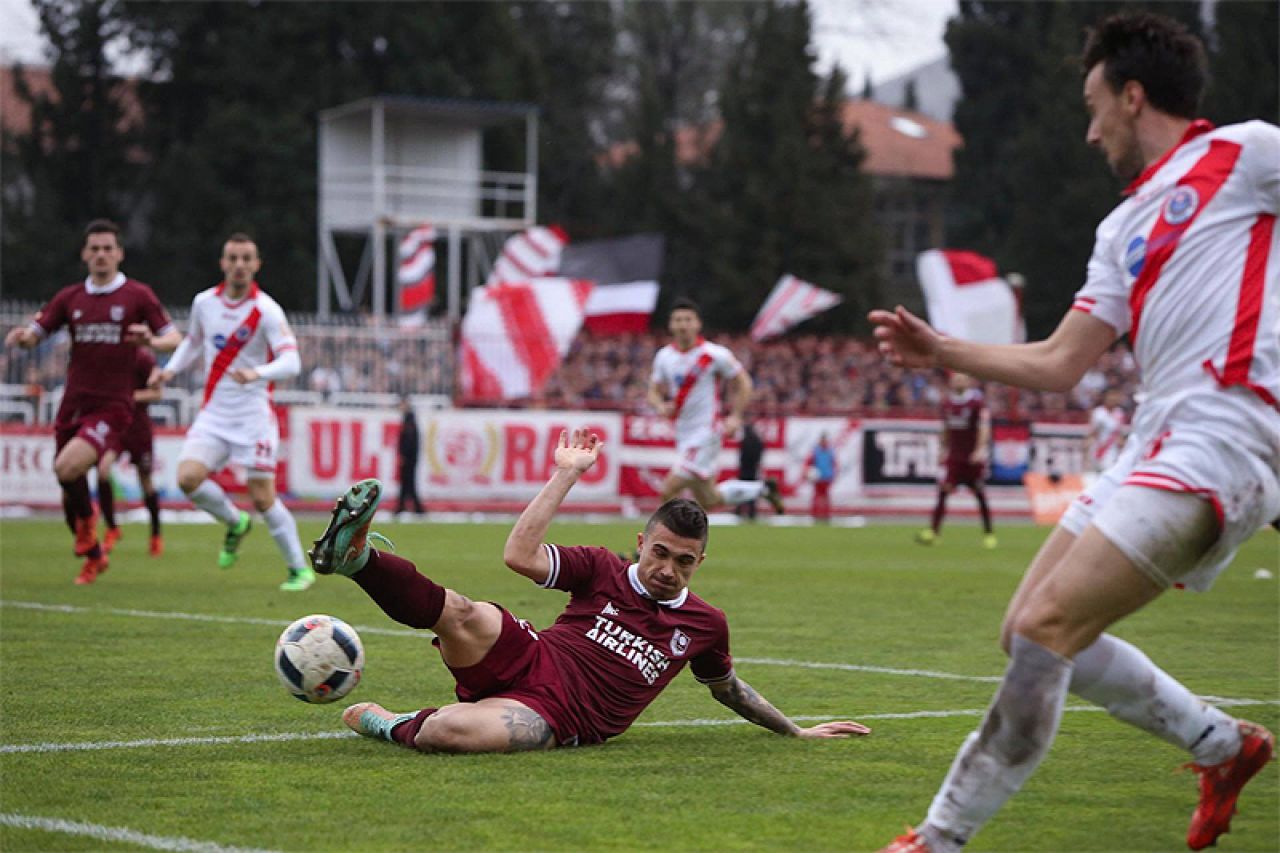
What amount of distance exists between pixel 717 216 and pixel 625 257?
12.4 meters

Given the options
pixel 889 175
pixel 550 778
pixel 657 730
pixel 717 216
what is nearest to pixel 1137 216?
pixel 550 778

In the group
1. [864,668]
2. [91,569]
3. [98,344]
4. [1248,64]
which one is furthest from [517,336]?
[1248,64]

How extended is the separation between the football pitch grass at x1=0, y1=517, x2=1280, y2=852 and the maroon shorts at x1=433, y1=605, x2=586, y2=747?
6.1 inches

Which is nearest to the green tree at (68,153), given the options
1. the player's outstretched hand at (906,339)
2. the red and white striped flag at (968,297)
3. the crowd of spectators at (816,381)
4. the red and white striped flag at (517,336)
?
the crowd of spectators at (816,381)

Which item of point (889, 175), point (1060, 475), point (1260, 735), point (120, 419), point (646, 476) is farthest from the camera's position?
point (889, 175)

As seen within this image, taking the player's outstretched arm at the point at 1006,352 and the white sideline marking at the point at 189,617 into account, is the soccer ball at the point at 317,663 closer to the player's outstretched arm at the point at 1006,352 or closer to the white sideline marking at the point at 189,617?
the player's outstretched arm at the point at 1006,352

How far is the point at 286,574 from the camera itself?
50.7 feet

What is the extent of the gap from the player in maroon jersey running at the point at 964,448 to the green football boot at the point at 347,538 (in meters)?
17.4

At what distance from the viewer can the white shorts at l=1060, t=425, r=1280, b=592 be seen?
14.5 ft

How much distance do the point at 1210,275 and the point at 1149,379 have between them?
1.04ft

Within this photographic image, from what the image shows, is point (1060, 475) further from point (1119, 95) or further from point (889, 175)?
point (889, 175)

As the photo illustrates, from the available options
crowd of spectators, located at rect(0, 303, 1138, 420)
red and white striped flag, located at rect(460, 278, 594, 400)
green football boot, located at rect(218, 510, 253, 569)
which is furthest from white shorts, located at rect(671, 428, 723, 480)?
red and white striped flag, located at rect(460, 278, 594, 400)

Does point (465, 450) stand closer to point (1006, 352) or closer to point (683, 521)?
point (683, 521)

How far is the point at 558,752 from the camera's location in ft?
20.6
